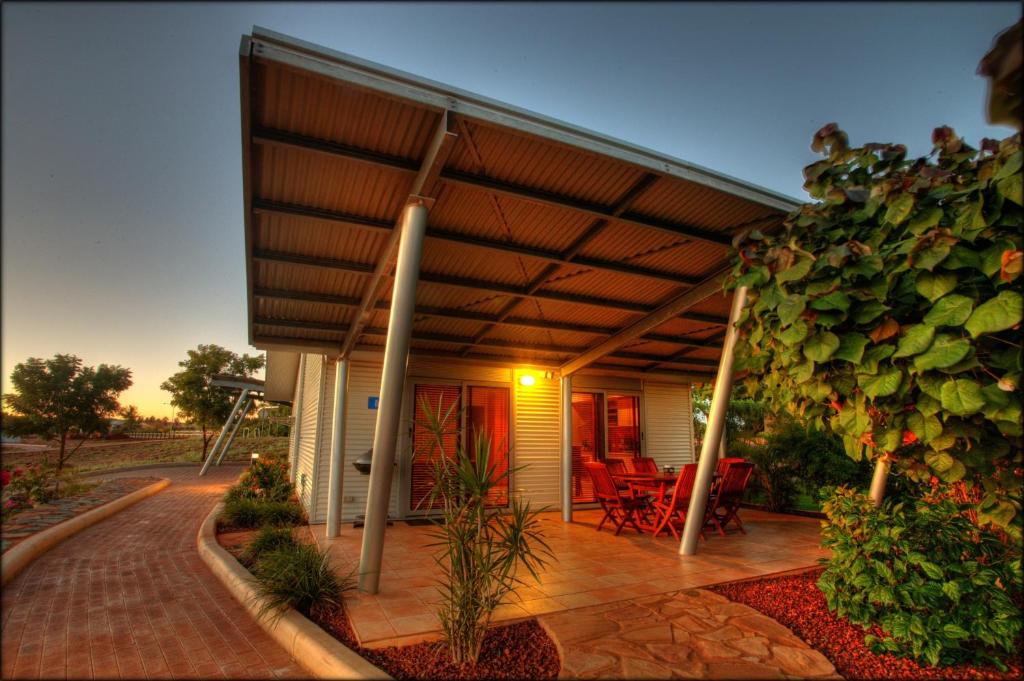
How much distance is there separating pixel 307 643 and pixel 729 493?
5.12m

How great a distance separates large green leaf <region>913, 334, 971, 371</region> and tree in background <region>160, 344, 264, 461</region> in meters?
24.7

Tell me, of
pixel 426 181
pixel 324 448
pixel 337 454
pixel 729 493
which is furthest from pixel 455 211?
pixel 729 493

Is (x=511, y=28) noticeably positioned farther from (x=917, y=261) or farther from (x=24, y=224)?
(x=917, y=261)

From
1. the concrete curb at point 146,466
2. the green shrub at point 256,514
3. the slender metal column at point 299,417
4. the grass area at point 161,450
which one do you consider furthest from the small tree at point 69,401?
the green shrub at point 256,514

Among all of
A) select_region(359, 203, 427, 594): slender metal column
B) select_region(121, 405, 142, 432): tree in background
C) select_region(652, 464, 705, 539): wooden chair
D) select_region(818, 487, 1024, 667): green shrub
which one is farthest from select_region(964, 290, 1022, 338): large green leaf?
select_region(121, 405, 142, 432): tree in background

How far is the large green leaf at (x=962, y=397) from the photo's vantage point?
2174mm

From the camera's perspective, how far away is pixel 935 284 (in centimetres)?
239

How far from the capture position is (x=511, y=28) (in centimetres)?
120

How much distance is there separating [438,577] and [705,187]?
4.01 metres

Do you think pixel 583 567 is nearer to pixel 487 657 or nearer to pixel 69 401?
pixel 487 657

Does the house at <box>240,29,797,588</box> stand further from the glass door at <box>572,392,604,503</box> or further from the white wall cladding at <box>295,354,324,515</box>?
the glass door at <box>572,392,604,503</box>

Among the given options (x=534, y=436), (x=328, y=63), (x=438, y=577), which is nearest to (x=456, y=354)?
(x=534, y=436)

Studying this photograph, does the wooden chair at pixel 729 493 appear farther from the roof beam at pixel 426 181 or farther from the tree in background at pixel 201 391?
the tree in background at pixel 201 391

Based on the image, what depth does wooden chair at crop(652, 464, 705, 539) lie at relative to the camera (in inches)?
217
